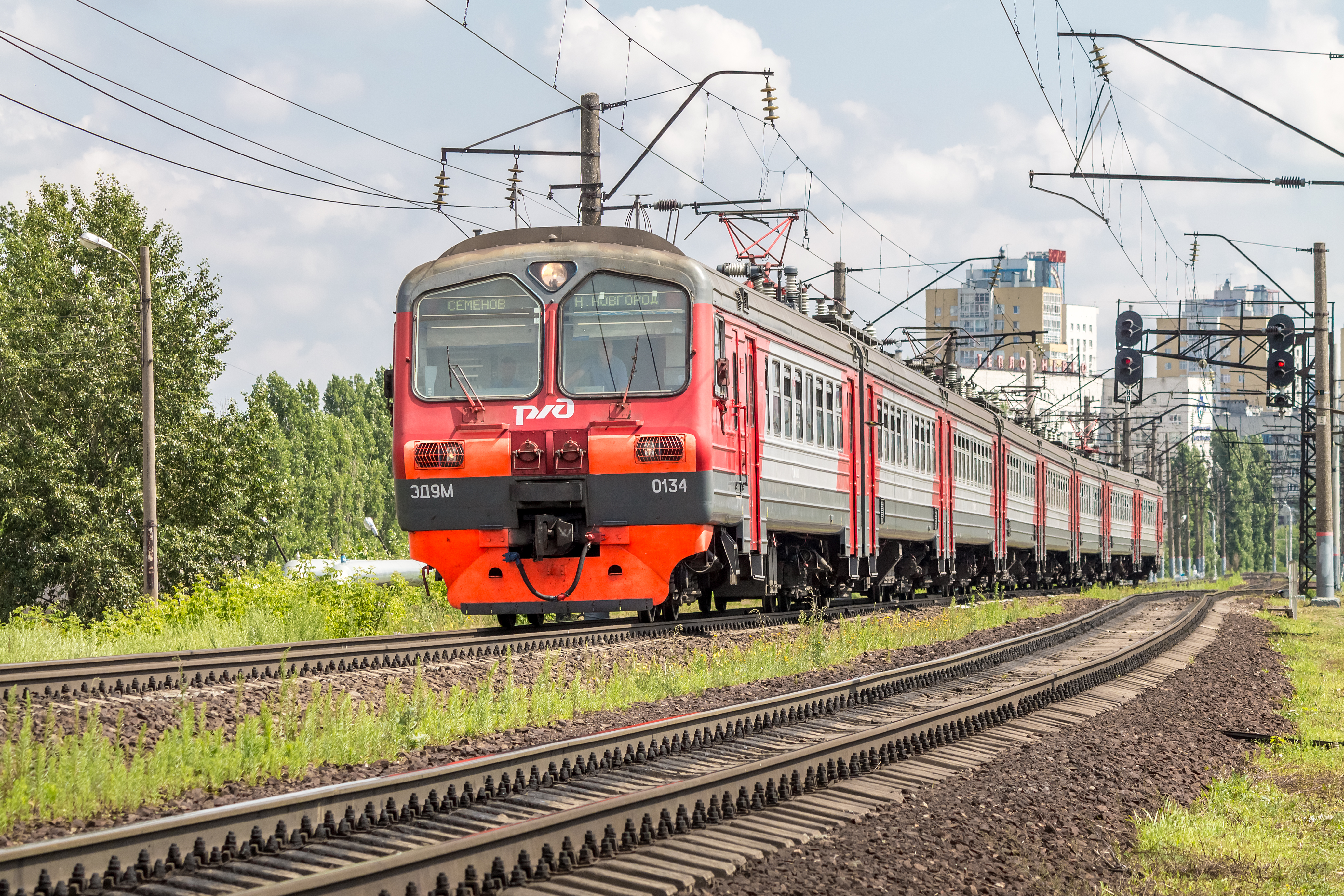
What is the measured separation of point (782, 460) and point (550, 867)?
38.6ft

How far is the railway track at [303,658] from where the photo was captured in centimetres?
952

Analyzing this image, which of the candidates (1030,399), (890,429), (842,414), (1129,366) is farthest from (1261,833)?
(1030,399)

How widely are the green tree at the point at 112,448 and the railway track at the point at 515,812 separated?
3082 cm

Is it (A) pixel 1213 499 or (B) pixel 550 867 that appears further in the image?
(A) pixel 1213 499

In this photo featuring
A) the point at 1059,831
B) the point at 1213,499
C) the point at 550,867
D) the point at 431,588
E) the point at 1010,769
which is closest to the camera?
the point at 550,867

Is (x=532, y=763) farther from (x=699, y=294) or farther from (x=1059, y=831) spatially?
(x=699, y=294)

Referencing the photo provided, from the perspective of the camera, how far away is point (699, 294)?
1406 cm

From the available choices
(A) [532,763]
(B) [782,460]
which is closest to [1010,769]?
(A) [532,763]

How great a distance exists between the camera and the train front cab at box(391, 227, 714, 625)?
1395 centimetres

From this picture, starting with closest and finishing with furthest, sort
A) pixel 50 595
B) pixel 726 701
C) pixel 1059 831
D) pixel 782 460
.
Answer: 1. pixel 1059 831
2. pixel 726 701
3. pixel 782 460
4. pixel 50 595

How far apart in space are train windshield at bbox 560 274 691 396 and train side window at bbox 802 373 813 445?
4.02 m

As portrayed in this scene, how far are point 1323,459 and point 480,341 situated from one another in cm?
2543

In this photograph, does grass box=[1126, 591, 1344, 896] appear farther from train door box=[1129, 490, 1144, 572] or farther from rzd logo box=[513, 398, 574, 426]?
train door box=[1129, 490, 1144, 572]

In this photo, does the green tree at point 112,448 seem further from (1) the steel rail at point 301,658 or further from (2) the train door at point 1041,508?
(1) the steel rail at point 301,658
